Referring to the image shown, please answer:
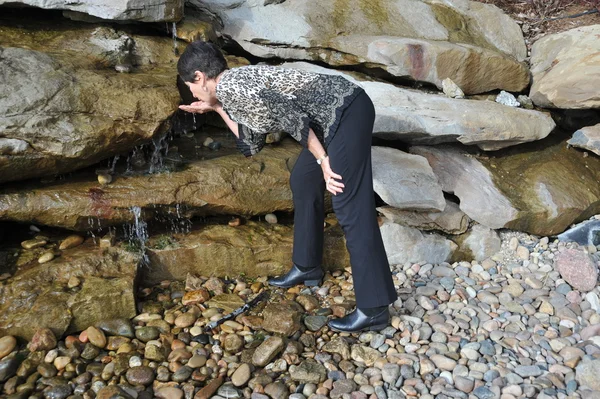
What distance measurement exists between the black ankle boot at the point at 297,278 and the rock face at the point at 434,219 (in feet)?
2.73

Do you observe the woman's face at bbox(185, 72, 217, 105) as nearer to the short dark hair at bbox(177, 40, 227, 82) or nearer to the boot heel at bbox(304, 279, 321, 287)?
the short dark hair at bbox(177, 40, 227, 82)

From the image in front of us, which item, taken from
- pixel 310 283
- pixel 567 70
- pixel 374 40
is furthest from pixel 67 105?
pixel 567 70

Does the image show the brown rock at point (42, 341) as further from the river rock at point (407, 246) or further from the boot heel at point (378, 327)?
the river rock at point (407, 246)

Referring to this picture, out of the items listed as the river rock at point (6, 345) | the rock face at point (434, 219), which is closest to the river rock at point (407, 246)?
the rock face at point (434, 219)

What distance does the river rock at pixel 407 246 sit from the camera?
4551mm

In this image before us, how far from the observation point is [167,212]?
13.8 feet

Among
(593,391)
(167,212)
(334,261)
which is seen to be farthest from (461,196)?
(167,212)

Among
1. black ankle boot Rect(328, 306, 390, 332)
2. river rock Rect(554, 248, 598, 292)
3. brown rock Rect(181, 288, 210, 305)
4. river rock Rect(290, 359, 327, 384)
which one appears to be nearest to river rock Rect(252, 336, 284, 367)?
river rock Rect(290, 359, 327, 384)

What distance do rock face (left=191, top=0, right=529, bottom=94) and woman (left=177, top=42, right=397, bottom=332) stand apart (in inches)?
82.8

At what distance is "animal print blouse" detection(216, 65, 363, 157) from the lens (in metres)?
3.10

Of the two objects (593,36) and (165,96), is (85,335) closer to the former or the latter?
(165,96)

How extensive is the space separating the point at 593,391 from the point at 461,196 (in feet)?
6.40

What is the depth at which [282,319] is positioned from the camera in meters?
3.72

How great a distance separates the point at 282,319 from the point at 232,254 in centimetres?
79
